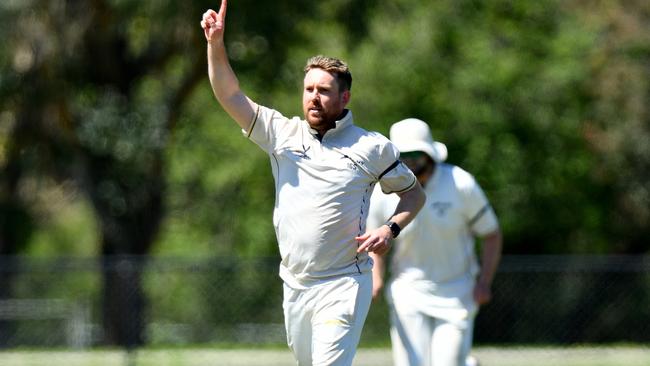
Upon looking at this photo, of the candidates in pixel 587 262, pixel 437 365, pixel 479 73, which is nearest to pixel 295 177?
pixel 437 365

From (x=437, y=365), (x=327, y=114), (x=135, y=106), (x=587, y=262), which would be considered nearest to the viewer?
(x=327, y=114)

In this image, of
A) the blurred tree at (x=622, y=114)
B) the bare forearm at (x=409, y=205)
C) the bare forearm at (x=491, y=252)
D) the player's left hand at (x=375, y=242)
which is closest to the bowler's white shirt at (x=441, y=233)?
the bare forearm at (x=491, y=252)

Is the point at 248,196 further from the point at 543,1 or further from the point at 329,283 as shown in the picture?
the point at 329,283

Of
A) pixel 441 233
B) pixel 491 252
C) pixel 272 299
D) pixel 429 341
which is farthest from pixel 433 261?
pixel 272 299

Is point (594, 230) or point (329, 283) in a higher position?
point (329, 283)

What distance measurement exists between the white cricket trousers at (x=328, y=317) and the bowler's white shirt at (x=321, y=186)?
6 centimetres

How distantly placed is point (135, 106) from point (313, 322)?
1823cm

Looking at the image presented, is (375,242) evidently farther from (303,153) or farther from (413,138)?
(413,138)

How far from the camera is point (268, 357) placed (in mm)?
15312

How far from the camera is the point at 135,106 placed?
23922 millimetres

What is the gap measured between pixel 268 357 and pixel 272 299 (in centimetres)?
261

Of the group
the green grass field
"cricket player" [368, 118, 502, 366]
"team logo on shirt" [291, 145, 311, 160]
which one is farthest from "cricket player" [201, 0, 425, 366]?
the green grass field

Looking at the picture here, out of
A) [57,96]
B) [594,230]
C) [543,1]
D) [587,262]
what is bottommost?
[594,230]

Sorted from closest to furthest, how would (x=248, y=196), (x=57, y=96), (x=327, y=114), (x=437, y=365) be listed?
(x=327, y=114) → (x=437, y=365) → (x=57, y=96) → (x=248, y=196)
